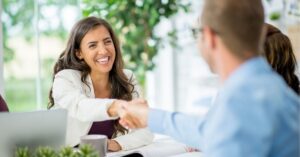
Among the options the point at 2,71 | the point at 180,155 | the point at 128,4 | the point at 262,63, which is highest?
the point at 128,4

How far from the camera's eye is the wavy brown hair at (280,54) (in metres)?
1.83

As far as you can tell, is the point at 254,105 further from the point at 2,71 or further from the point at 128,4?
the point at 128,4

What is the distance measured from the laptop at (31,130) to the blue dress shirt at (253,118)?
0.64 meters

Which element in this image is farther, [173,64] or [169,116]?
[173,64]

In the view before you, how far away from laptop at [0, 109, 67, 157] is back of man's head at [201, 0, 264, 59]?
27.9 inches

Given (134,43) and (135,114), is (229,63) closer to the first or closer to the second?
(135,114)

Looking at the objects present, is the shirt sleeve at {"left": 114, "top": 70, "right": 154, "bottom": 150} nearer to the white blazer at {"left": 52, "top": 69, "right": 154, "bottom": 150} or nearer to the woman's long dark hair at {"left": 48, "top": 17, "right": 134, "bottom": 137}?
the white blazer at {"left": 52, "top": 69, "right": 154, "bottom": 150}

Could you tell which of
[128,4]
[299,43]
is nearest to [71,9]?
[128,4]

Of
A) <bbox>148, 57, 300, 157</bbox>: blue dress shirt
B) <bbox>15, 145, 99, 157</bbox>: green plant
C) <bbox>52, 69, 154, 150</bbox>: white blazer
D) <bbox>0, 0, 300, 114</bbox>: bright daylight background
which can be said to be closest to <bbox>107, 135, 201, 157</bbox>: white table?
<bbox>52, 69, 154, 150</bbox>: white blazer

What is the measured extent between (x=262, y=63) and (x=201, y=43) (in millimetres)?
167

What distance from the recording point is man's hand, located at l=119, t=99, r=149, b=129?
5.11 ft

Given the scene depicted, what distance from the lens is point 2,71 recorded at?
312cm

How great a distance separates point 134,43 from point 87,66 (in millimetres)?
1851

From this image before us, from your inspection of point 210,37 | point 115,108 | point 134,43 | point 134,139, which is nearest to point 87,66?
point 134,139
